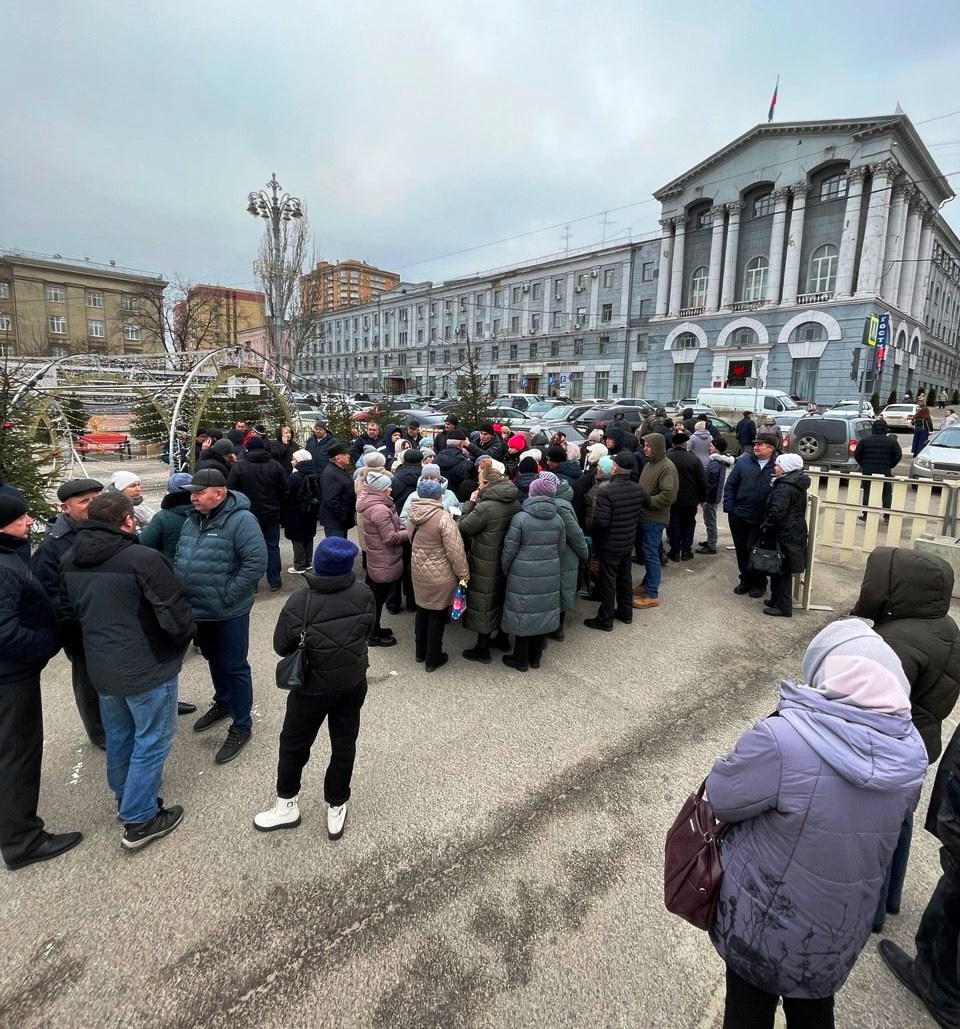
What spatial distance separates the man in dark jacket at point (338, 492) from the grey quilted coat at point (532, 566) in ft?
8.79

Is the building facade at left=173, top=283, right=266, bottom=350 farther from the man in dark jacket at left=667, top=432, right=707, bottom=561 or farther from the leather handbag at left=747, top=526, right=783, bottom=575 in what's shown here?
the leather handbag at left=747, top=526, right=783, bottom=575

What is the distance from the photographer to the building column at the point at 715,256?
143 feet

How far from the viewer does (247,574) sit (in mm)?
3635

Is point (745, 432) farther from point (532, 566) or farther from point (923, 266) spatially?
point (923, 266)

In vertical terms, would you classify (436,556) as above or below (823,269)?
below

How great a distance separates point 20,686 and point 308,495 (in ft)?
15.0

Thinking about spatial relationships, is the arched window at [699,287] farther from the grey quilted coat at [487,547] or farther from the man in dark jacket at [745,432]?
the grey quilted coat at [487,547]

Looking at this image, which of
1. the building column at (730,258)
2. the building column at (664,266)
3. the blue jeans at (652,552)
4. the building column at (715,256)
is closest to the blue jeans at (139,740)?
the blue jeans at (652,552)

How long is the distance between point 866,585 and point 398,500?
15.5 ft

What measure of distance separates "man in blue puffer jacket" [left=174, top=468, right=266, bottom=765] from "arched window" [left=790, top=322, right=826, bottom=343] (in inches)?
1752

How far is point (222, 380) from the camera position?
1212 centimetres

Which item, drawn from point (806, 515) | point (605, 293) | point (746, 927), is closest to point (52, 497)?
point (746, 927)

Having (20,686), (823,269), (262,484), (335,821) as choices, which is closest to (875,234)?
(823,269)

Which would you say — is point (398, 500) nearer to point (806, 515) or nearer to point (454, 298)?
point (806, 515)
